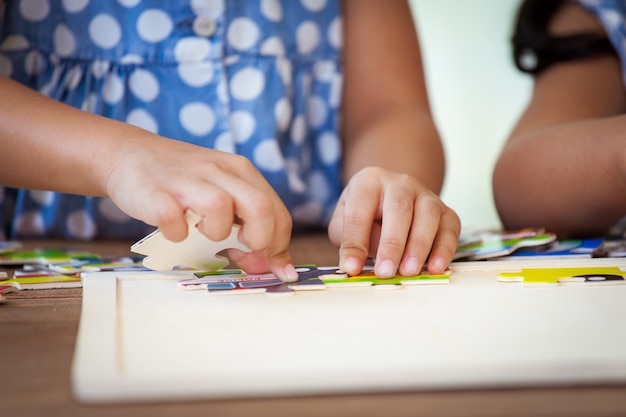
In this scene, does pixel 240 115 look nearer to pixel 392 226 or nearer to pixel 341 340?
pixel 392 226

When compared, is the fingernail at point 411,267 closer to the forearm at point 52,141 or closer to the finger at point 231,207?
the finger at point 231,207

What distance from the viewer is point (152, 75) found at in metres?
1.06

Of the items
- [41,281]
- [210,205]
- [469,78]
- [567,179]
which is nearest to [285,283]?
[210,205]

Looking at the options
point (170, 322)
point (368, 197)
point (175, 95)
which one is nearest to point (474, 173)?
point (175, 95)

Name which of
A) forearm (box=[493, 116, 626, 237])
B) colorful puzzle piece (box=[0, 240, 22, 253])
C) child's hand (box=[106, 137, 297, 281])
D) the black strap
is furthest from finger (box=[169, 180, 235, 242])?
the black strap

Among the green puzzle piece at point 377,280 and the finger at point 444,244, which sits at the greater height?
the finger at point 444,244

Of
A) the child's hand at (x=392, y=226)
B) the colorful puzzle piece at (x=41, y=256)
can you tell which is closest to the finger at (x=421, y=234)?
the child's hand at (x=392, y=226)

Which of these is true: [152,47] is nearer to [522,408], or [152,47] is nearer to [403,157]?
[403,157]

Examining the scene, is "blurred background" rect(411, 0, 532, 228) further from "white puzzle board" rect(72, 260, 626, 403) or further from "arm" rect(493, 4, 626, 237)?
"white puzzle board" rect(72, 260, 626, 403)

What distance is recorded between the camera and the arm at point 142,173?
0.57 meters

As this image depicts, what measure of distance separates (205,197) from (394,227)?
206 millimetres

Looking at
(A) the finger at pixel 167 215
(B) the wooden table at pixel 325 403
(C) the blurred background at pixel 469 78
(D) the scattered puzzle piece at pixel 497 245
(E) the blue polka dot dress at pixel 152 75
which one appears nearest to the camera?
(B) the wooden table at pixel 325 403

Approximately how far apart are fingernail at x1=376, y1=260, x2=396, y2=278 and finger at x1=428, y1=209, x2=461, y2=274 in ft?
0.16

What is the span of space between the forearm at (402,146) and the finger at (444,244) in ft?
0.88
